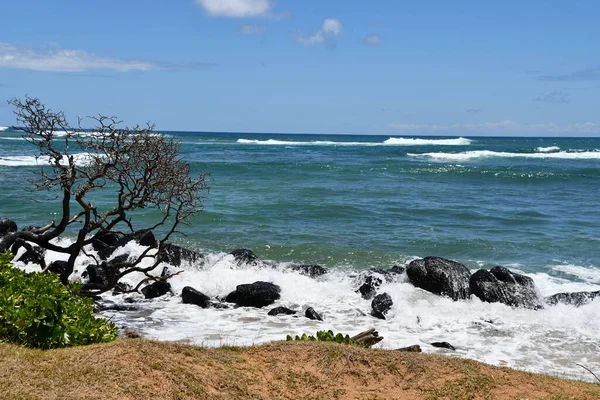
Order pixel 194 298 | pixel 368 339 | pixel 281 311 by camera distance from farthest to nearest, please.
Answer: pixel 194 298 < pixel 281 311 < pixel 368 339

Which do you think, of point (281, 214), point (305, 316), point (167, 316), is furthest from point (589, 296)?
point (281, 214)

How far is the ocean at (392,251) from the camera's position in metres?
13.0

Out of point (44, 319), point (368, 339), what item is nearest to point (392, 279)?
point (368, 339)

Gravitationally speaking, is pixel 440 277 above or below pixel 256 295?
above

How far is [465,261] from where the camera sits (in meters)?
20.2

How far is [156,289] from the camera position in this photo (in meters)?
15.8

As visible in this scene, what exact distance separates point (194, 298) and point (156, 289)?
134 cm

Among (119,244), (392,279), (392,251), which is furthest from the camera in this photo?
(392,251)

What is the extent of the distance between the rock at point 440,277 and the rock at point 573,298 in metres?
2.01

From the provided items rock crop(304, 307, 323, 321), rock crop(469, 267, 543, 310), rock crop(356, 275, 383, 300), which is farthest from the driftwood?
rock crop(469, 267, 543, 310)

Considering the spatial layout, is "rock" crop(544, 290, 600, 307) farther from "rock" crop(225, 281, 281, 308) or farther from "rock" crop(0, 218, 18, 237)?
"rock" crop(0, 218, 18, 237)

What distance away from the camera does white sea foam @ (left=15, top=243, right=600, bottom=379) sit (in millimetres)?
12172

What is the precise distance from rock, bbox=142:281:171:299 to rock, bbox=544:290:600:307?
9328 millimetres

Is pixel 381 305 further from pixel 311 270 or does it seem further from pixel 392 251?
pixel 392 251
